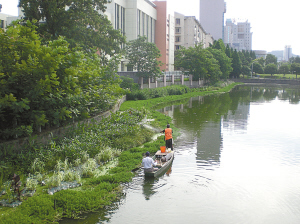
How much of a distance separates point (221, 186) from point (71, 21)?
19710 mm

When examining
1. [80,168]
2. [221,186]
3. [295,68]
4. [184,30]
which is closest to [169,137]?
[221,186]

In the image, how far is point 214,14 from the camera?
195 metres

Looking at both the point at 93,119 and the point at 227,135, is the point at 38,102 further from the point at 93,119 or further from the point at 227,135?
the point at 227,135

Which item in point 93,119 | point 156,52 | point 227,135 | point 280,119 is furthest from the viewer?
point 156,52

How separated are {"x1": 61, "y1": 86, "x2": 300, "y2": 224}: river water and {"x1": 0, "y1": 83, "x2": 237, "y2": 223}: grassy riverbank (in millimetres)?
625

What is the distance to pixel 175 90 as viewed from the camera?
50.9 m

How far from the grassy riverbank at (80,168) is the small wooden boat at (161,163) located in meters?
0.89

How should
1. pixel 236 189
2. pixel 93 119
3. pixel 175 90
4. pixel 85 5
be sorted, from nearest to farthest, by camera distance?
pixel 236 189 < pixel 93 119 < pixel 85 5 < pixel 175 90

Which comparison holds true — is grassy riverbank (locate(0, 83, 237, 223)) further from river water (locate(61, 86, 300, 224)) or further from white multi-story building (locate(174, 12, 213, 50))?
white multi-story building (locate(174, 12, 213, 50))

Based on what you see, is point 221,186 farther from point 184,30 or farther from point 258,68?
point 258,68

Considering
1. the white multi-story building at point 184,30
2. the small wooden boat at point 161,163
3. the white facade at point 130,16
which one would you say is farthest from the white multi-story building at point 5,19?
the white multi-story building at point 184,30

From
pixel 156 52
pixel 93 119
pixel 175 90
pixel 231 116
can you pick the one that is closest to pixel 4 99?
pixel 93 119

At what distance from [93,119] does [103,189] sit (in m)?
7.80

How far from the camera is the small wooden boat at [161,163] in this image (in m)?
12.9
